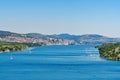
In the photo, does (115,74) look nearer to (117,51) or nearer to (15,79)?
(15,79)

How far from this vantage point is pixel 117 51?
362ft

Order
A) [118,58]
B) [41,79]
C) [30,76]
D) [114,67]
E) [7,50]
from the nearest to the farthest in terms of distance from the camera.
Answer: [41,79]
[30,76]
[114,67]
[118,58]
[7,50]

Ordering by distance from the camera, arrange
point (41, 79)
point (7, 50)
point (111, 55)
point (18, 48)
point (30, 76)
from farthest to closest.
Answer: point (18, 48), point (7, 50), point (111, 55), point (30, 76), point (41, 79)

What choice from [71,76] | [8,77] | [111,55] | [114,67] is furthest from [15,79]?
[111,55]

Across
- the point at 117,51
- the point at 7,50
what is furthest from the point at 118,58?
the point at 7,50

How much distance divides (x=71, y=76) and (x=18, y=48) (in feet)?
392

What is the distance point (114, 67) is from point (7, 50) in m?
88.5

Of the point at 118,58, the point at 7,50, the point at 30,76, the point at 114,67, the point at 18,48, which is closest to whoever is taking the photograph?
the point at 30,76

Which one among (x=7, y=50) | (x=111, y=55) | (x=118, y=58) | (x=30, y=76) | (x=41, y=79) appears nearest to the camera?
(x=41, y=79)

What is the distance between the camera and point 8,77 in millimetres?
70188

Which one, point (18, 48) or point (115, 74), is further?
point (18, 48)

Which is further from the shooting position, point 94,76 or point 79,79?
point 94,76

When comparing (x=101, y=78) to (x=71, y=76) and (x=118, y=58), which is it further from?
(x=118, y=58)

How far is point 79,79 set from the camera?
65938mm
